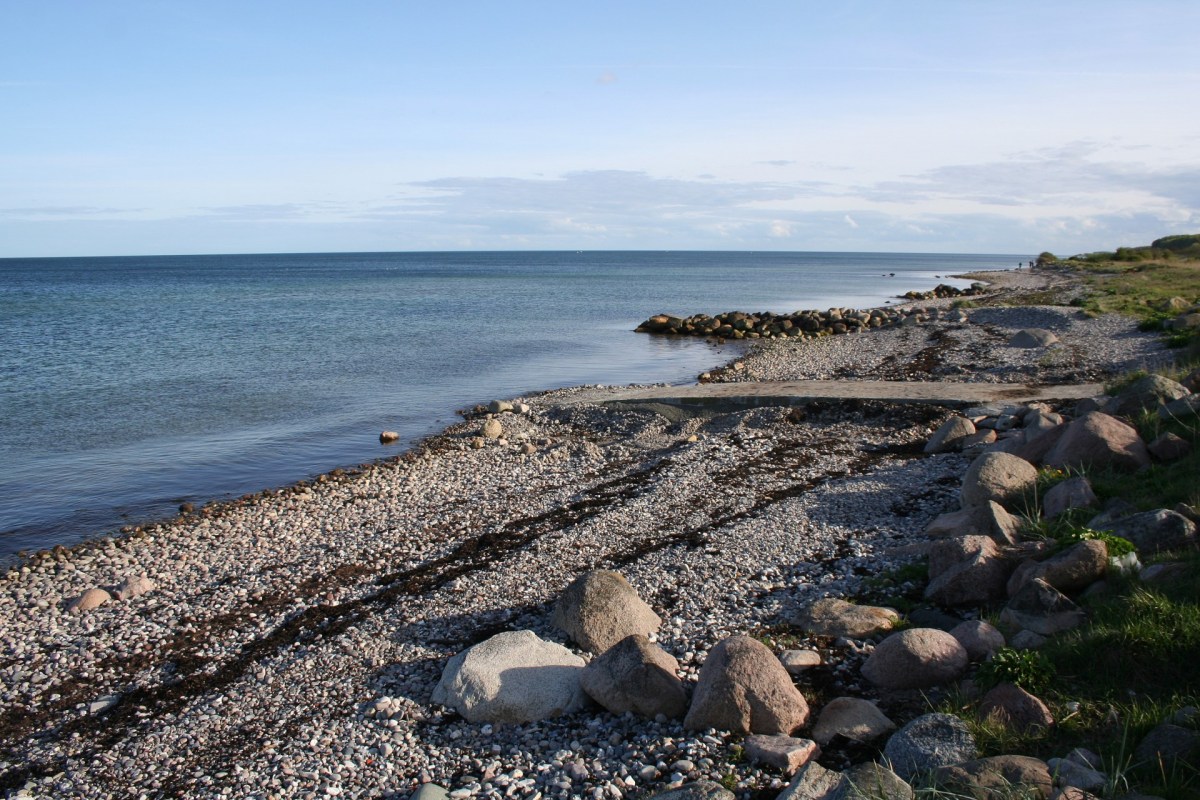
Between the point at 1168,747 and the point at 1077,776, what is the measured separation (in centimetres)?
70

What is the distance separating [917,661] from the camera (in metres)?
8.58

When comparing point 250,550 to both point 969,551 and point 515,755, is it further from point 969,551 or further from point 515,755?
point 969,551

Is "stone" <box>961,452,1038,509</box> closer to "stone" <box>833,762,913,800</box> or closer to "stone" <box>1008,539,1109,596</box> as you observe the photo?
"stone" <box>1008,539,1109,596</box>

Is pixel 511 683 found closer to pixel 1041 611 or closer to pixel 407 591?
pixel 407 591

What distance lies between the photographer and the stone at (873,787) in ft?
18.9

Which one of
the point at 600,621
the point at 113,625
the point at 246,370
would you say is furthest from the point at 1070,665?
the point at 246,370

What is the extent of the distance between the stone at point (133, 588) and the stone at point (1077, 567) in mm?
12776

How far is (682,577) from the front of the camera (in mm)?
12492

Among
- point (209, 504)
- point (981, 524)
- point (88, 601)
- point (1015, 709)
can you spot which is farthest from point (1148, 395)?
point (209, 504)

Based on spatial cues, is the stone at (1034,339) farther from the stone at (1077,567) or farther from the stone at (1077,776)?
the stone at (1077,776)

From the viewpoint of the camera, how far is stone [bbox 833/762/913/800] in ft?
18.9

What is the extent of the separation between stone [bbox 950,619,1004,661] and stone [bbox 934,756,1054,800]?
8.05 feet

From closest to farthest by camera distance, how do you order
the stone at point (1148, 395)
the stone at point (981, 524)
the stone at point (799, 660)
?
the stone at point (799, 660)
the stone at point (981, 524)
the stone at point (1148, 395)

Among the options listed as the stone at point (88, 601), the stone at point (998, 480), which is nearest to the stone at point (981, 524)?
the stone at point (998, 480)
